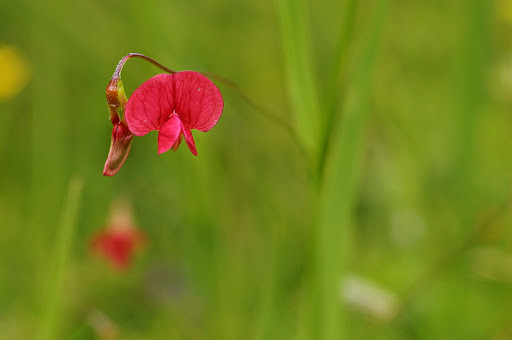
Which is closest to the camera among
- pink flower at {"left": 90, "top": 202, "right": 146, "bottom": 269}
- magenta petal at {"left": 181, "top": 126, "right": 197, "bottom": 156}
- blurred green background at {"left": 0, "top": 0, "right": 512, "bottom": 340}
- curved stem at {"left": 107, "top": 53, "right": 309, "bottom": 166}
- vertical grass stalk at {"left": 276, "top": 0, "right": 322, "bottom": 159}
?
curved stem at {"left": 107, "top": 53, "right": 309, "bottom": 166}

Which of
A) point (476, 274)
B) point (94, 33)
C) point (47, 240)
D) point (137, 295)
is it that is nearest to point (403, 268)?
point (476, 274)

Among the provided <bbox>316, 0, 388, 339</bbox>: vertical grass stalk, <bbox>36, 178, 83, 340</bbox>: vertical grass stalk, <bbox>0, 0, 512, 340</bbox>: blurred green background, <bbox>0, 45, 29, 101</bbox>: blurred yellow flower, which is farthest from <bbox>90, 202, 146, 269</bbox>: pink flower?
<bbox>0, 45, 29, 101</bbox>: blurred yellow flower

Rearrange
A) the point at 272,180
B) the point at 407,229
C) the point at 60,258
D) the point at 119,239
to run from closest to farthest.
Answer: the point at 60,258
the point at 119,239
the point at 407,229
the point at 272,180

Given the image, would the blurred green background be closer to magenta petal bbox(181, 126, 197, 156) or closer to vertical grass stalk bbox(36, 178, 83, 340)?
vertical grass stalk bbox(36, 178, 83, 340)

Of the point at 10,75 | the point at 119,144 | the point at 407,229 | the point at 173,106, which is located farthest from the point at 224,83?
the point at 10,75

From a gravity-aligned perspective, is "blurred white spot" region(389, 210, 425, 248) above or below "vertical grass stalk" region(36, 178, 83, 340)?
below

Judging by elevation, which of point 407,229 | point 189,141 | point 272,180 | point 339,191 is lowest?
point 272,180

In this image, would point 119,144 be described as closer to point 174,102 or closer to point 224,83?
point 174,102

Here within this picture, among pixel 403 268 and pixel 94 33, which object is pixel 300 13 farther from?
pixel 94 33
